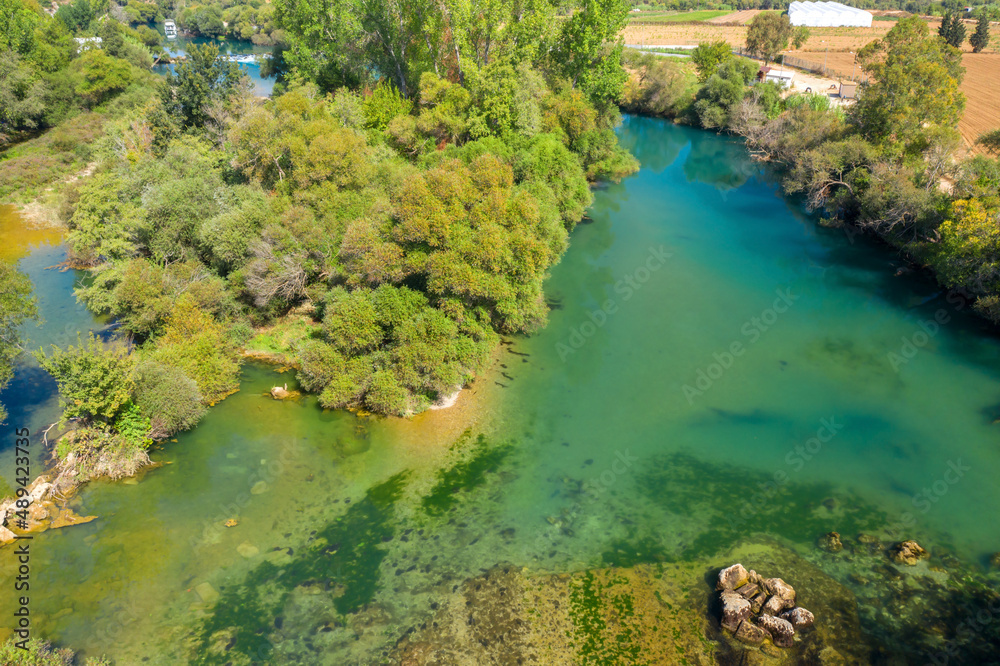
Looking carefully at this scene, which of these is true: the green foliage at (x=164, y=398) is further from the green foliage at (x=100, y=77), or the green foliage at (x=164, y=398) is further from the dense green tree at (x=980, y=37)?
the dense green tree at (x=980, y=37)

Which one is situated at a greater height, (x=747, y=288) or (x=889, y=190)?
(x=889, y=190)

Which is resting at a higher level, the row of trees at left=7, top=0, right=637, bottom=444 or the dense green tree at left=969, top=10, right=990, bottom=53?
the dense green tree at left=969, top=10, right=990, bottom=53

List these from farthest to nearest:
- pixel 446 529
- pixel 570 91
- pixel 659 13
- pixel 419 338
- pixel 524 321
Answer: pixel 659 13, pixel 570 91, pixel 524 321, pixel 419 338, pixel 446 529

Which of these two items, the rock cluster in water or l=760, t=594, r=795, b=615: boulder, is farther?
l=760, t=594, r=795, b=615: boulder

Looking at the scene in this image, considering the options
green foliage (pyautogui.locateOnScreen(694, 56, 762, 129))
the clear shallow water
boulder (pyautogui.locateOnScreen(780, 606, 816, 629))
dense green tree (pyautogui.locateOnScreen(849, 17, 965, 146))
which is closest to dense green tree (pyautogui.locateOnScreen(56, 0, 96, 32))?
the clear shallow water

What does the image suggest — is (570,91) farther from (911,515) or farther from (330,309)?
(911,515)

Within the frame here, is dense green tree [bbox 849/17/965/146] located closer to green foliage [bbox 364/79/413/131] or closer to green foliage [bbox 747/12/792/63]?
green foliage [bbox 364/79/413/131]

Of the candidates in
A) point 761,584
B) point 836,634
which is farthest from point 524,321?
point 836,634
